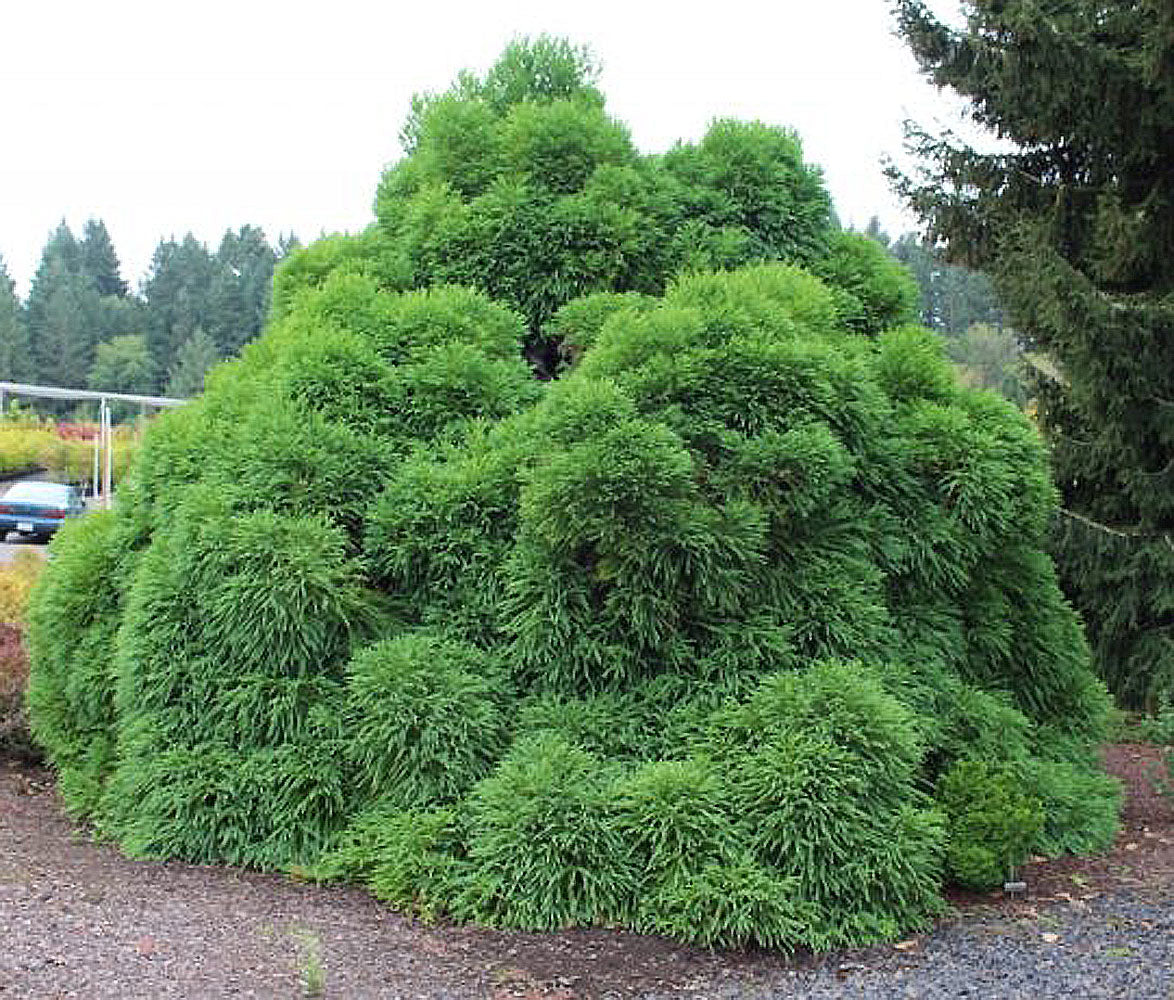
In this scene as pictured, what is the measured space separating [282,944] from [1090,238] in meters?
7.68

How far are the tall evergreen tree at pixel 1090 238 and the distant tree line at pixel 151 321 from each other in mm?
49121

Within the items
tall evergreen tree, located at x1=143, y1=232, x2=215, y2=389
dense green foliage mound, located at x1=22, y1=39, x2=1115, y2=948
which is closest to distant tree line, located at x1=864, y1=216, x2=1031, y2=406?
tall evergreen tree, located at x1=143, y1=232, x2=215, y2=389

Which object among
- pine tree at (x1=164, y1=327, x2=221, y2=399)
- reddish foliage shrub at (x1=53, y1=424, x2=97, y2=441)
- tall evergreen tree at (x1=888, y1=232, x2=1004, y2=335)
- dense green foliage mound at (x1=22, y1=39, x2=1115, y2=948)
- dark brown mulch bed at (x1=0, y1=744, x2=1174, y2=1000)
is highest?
tall evergreen tree at (x1=888, y1=232, x2=1004, y2=335)

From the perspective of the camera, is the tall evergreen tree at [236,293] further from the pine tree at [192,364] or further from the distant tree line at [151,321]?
the pine tree at [192,364]

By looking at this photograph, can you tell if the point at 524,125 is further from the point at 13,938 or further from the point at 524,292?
the point at 13,938

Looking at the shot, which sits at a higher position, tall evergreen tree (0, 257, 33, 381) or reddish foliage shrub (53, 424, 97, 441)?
tall evergreen tree (0, 257, 33, 381)

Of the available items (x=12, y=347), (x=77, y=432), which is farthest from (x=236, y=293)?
(x=77, y=432)

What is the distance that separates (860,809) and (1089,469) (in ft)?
18.5

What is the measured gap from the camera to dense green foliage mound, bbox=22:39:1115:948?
14.6 ft

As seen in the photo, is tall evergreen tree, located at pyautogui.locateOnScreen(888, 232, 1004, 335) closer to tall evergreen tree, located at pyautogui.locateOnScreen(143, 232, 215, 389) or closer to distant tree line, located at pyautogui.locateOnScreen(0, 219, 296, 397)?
distant tree line, located at pyautogui.locateOnScreen(0, 219, 296, 397)

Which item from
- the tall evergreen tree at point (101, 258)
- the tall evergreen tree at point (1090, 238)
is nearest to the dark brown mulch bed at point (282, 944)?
the tall evergreen tree at point (1090, 238)

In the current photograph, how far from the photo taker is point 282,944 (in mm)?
4105

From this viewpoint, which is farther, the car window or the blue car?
the car window

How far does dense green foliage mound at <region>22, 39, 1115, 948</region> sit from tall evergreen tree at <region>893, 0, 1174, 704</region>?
3272 millimetres
